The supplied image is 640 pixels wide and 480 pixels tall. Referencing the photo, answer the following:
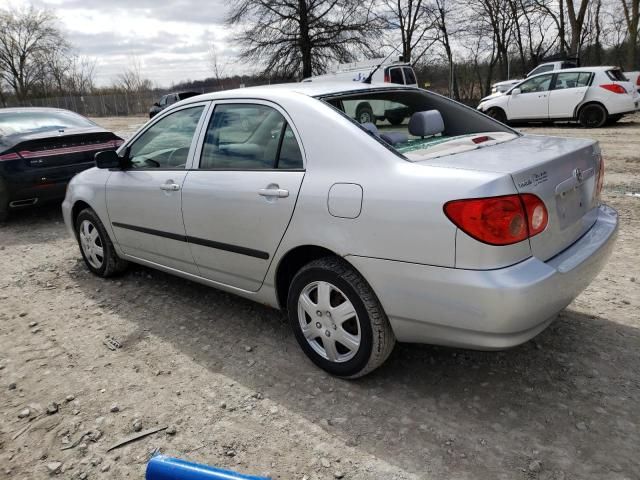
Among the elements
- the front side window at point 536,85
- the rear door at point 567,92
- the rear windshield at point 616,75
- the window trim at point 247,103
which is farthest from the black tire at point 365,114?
the front side window at point 536,85

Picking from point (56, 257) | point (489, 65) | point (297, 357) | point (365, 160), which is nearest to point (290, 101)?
point (365, 160)

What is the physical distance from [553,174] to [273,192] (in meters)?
1.42

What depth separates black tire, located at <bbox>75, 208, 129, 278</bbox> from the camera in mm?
4535

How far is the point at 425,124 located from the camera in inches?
127

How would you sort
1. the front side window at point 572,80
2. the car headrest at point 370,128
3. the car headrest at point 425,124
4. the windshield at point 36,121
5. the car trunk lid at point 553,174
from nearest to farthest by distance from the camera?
the car trunk lid at point 553,174, the car headrest at point 370,128, the car headrest at point 425,124, the windshield at point 36,121, the front side window at point 572,80

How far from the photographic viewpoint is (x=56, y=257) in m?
5.59

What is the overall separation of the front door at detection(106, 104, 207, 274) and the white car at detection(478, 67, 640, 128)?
1253 cm

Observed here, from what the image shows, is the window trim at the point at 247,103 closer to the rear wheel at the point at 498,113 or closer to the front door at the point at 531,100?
the front door at the point at 531,100

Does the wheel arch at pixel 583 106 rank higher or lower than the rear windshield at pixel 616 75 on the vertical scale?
lower

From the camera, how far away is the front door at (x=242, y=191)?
2934 mm

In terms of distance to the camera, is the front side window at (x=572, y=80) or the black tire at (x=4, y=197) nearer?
the black tire at (x=4, y=197)

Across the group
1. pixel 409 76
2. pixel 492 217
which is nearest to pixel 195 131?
pixel 492 217

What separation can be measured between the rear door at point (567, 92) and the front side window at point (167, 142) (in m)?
12.6

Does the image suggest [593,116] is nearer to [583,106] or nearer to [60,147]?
[583,106]
